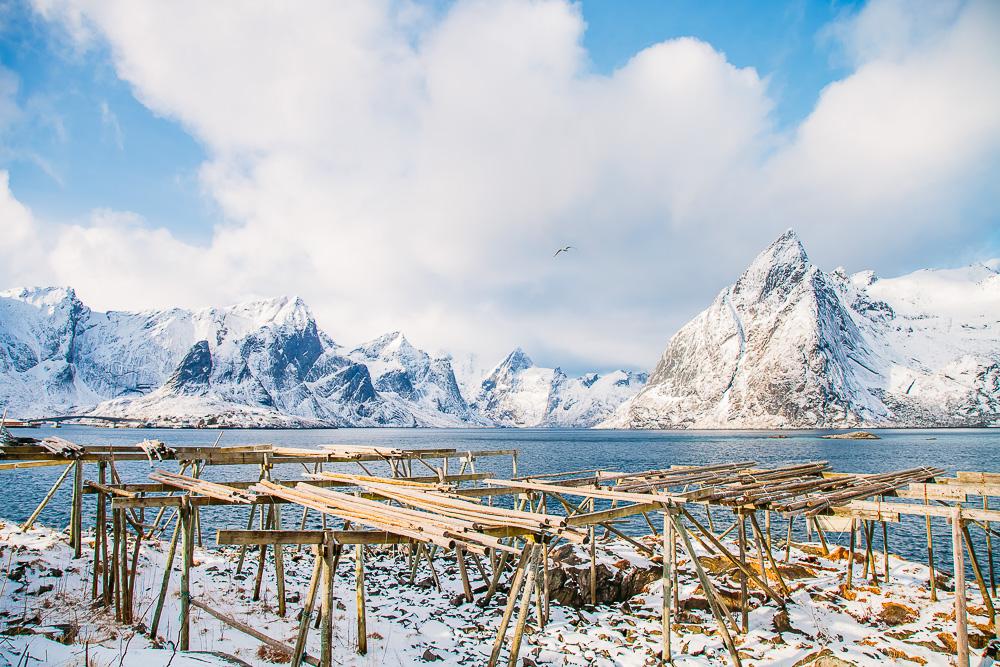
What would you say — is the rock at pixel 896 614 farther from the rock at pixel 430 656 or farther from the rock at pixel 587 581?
the rock at pixel 430 656

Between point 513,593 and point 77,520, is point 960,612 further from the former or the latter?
point 77,520

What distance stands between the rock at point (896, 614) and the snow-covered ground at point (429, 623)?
5cm

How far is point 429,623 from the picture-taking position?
1653 cm

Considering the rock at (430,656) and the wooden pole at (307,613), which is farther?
the rock at (430,656)

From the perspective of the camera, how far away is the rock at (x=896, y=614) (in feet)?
56.3

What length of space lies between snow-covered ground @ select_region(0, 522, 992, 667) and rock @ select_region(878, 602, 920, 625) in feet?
0.18

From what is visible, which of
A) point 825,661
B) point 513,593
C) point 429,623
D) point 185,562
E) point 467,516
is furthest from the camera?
point 429,623

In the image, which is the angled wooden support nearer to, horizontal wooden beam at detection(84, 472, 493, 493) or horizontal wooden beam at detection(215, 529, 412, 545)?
horizontal wooden beam at detection(215, 529, 412, 545)

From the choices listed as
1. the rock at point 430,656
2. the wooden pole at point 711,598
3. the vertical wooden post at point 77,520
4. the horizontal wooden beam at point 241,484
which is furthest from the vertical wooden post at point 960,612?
the vertical wooden post at point 77,520

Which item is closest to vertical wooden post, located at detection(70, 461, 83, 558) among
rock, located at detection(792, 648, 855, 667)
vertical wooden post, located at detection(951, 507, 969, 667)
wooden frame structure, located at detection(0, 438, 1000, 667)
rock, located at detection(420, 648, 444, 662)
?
wooden frame structure, located at detection(0, 438, 1000, 667)

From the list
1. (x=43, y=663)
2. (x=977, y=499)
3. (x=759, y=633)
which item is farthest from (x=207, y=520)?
(x=977, y=499)

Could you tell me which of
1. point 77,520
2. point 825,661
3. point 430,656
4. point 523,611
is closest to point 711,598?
point 825,661

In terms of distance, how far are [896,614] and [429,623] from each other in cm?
1547

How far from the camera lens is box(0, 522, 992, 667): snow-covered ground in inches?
523
